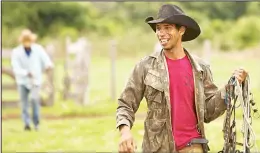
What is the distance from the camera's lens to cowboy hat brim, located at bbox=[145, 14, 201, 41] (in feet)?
15.9

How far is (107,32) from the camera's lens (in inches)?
1331

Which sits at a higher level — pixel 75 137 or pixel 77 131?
pixel 77 131

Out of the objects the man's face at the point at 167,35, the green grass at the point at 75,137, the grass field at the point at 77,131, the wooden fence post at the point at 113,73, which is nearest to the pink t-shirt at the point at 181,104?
the man's face at the point at 167,35

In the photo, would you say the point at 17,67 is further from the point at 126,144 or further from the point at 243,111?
the point at 126,144

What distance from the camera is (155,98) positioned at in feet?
15.9

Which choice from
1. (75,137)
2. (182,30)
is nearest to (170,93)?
(182,30)

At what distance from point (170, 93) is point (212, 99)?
42 cm

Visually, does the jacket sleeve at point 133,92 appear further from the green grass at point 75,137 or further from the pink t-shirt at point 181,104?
the green grass at point 75,137

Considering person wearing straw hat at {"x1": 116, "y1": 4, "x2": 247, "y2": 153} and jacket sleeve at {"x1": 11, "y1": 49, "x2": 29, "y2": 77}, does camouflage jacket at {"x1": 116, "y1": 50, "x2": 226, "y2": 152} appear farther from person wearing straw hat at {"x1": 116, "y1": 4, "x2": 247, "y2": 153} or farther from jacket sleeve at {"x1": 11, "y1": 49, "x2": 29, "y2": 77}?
jacket sleeve at {"x1": 11, "y1": 49, "x2": 29, "y2": 77}

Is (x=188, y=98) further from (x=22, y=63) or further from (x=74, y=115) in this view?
(x=74, y=115)

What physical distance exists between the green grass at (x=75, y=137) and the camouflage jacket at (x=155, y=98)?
4518mm

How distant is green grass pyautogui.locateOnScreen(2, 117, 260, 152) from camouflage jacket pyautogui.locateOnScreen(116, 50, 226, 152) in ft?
14.8

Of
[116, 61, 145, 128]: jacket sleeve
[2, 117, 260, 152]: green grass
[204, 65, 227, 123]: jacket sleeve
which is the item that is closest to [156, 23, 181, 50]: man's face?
[116, 61, 145, 128]: jacket sleeve

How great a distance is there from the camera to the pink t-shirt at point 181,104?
4.80m
